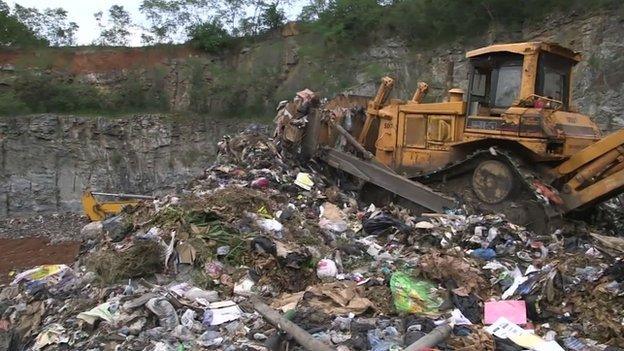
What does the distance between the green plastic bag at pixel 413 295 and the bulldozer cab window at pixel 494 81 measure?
280 centimetres

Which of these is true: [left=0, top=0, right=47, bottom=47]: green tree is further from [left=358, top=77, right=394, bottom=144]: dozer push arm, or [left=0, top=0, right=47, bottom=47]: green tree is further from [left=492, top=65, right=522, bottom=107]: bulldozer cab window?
[left=492, top=65, right=522, bottom=107]: bulldozer cab window

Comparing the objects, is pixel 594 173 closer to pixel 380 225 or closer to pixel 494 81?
pixel 494 81

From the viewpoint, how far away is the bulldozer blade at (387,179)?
6902mm

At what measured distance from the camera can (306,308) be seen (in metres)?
4.24

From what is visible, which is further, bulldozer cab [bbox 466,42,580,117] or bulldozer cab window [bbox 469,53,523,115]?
bulldozer cab window [bbox 469,53,523,115]

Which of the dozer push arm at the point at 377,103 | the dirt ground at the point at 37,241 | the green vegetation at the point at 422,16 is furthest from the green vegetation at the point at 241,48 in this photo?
the dozer push arm at the point at 377,103

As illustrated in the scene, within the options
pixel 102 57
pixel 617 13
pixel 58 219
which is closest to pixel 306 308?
pixel 617 13

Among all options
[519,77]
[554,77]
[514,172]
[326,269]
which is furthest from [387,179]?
[326,269]

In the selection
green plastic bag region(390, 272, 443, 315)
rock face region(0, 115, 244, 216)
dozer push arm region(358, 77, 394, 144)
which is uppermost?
dozer push arm region(358, 77, 394, 144)

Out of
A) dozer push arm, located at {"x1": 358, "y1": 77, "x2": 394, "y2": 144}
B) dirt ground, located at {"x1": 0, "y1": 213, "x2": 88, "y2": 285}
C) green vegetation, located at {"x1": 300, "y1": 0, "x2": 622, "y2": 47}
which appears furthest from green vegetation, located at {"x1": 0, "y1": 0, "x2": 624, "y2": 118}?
dozer push arm, located at {"x1": 358, "y1": 77, "x2": 394, "y2": 144}

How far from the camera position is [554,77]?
6.57 metres

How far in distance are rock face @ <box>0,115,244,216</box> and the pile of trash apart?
16.8m

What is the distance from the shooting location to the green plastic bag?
438 centimetres

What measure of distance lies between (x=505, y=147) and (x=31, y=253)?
1270 cm
